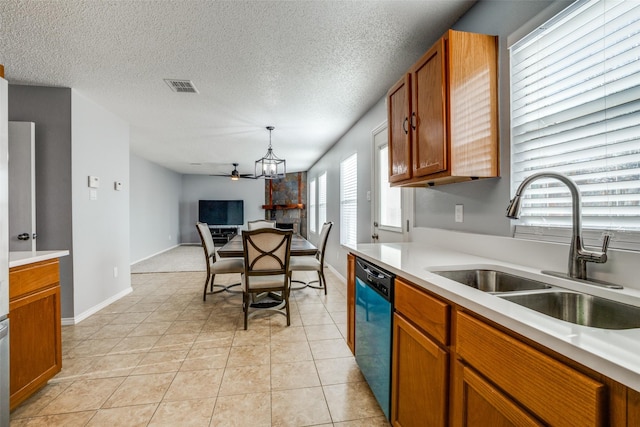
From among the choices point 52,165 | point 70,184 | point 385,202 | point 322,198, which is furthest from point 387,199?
point 322,198

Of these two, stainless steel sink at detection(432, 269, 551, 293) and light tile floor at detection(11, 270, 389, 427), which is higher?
stainless steel sink at detection(432, 269, 551, 293)

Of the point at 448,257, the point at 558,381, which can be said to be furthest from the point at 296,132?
the point at 558,381

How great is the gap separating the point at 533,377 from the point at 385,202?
8.60 feet

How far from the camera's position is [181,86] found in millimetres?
2854

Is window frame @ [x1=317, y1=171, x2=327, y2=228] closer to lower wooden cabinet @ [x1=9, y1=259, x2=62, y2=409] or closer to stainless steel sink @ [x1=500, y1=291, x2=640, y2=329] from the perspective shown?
lower wooden cabinet @ [x1=9, y1=259, x2=62, y2=409]

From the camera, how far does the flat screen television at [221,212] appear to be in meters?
9.12

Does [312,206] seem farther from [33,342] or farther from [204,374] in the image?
[33,342]

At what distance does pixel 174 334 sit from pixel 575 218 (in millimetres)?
2925

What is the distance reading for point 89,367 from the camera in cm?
208

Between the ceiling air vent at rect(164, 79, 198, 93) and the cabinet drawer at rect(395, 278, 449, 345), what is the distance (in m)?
2.68

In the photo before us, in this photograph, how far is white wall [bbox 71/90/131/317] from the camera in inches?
116

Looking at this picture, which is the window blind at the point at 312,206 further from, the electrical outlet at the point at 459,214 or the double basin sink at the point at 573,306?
the double basin sink at the point at 573,306

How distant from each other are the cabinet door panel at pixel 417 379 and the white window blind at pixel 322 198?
5.11 meters

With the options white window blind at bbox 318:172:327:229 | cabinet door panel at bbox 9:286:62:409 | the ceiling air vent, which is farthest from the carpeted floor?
cabinet door panel at bbox 9:286:62:409
